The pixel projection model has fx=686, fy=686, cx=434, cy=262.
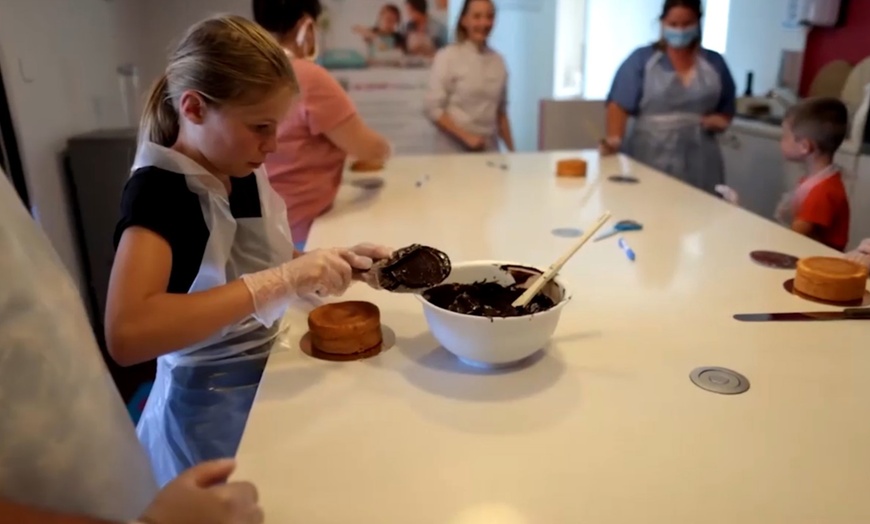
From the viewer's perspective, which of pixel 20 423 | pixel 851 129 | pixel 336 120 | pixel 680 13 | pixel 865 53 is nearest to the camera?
pixel 20 423

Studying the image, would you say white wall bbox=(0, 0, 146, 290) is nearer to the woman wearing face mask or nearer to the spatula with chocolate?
the spatula with chocolate

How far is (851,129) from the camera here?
2678 mm

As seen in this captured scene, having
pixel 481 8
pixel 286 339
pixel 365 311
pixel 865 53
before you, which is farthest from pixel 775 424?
pixel 865 53

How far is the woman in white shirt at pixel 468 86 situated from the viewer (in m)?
2.85

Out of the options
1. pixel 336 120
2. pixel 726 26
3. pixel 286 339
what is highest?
pixel 726 26

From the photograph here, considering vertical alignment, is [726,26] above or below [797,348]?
above

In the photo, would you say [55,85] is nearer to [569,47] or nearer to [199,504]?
[199,504]

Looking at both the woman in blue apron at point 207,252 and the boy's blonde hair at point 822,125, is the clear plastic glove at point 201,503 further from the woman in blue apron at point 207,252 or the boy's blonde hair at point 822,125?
the boy's blonde hair at point 822,125

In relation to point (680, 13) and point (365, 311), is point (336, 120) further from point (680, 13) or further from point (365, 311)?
point (680, 13)

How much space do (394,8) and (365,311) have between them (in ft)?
9.90

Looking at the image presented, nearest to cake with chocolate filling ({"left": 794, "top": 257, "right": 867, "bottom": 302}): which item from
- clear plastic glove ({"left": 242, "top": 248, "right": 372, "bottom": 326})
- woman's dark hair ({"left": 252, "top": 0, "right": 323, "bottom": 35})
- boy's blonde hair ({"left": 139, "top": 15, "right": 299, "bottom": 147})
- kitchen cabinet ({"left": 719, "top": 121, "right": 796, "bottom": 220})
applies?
clear plastic glove ({"left": 242, "top": 248, "right": 372, "bottom": 326})

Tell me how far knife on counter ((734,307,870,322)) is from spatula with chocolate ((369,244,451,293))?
1.48 ft

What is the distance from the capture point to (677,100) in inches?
101

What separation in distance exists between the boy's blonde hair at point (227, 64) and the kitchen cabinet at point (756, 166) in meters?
2.60
